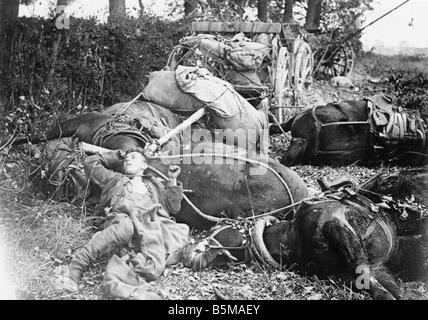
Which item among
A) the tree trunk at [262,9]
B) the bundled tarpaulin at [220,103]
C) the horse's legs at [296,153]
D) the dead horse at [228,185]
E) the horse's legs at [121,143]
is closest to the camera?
the dead horse at [228,185]

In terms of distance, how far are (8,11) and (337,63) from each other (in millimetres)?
11165

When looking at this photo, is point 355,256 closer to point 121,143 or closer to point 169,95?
point 121,143

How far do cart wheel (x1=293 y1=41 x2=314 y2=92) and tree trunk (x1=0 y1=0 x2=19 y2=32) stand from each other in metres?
5.19

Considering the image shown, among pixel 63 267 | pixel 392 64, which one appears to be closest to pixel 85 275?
pixel 63 267

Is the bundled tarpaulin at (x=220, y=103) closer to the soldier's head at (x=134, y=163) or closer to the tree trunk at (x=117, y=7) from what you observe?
the soldier's head at (x=134, y=163)

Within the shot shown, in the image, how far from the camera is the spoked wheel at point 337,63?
15.6 meters

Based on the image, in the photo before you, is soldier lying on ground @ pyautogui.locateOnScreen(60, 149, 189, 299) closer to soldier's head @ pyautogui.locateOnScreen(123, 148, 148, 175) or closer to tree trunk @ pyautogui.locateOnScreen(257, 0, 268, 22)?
soldier's head @ pyautogui.locateOnScreen(123, 148, 148, 175)

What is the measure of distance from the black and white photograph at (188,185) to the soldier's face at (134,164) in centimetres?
1

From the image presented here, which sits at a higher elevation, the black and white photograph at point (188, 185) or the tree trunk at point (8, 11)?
the tree trunk at point (8, 11)

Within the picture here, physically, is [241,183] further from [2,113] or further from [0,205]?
[2,113]

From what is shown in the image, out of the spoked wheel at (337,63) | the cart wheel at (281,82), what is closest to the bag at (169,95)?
the cart wheel at (281,82)

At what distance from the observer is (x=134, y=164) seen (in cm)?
410

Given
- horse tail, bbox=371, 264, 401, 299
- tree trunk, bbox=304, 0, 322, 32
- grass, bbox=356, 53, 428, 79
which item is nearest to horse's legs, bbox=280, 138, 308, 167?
horse tail, bbox=371, 264, 401, 299

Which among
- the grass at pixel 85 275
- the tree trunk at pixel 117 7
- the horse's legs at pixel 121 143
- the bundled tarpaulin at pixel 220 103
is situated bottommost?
the grass at pixel 85 275
